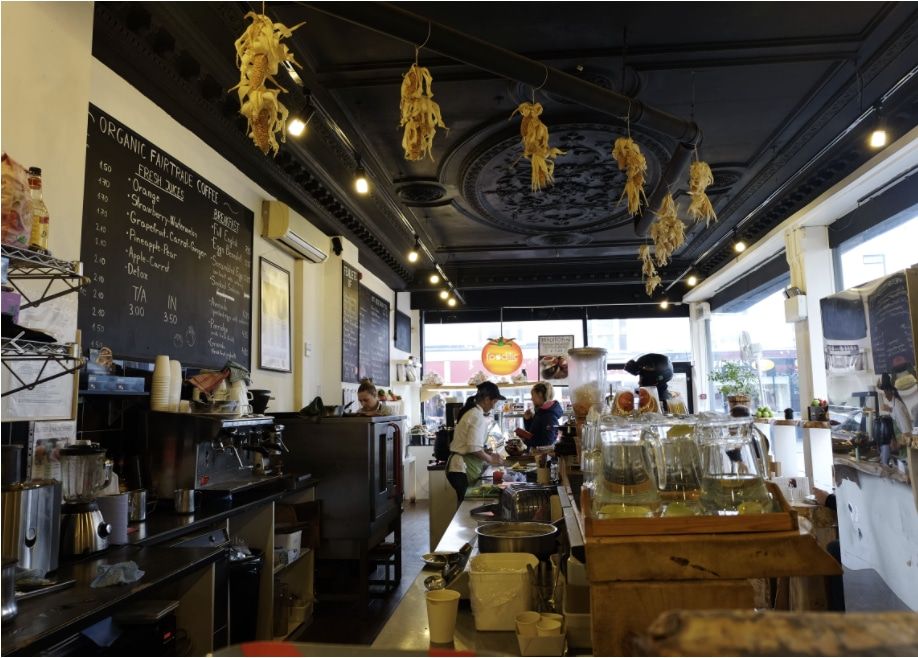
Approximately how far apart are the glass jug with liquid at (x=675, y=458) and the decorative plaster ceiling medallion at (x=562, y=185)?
3.48 m

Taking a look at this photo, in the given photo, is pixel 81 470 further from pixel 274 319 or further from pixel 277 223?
pixel 277 223

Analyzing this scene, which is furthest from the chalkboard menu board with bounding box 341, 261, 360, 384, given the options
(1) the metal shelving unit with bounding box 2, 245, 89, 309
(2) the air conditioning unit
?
(1) the metal shelving unit with bounding box 2, 245, 89, 309

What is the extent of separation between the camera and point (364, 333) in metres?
7.64

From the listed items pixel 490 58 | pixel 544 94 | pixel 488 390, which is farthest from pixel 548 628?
pixel 488 390

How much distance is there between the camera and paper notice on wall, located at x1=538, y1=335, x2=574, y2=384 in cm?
1038

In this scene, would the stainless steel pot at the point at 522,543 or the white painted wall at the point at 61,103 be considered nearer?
the stainless steel pot at the point at 522,543

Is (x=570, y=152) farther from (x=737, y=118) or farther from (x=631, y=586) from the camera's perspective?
(x=631, y=586)

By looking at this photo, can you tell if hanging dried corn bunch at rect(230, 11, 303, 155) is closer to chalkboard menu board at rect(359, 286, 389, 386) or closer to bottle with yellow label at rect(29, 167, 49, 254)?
bottle with yellow label at rect(29, 167, 49, 254)

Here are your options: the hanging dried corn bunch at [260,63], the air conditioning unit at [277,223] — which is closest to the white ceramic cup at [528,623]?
the hanging dried corn bunch at [260,63]

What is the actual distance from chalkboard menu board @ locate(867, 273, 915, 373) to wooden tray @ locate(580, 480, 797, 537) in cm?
215

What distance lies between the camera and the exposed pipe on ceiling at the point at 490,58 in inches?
96.6

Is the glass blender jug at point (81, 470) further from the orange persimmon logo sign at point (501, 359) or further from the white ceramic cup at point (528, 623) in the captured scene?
the orange persimmon logo sign at point (501, 359)

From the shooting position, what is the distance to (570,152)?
17.5ft

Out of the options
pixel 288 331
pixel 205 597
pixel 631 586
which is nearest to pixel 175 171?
pixel 288 331
